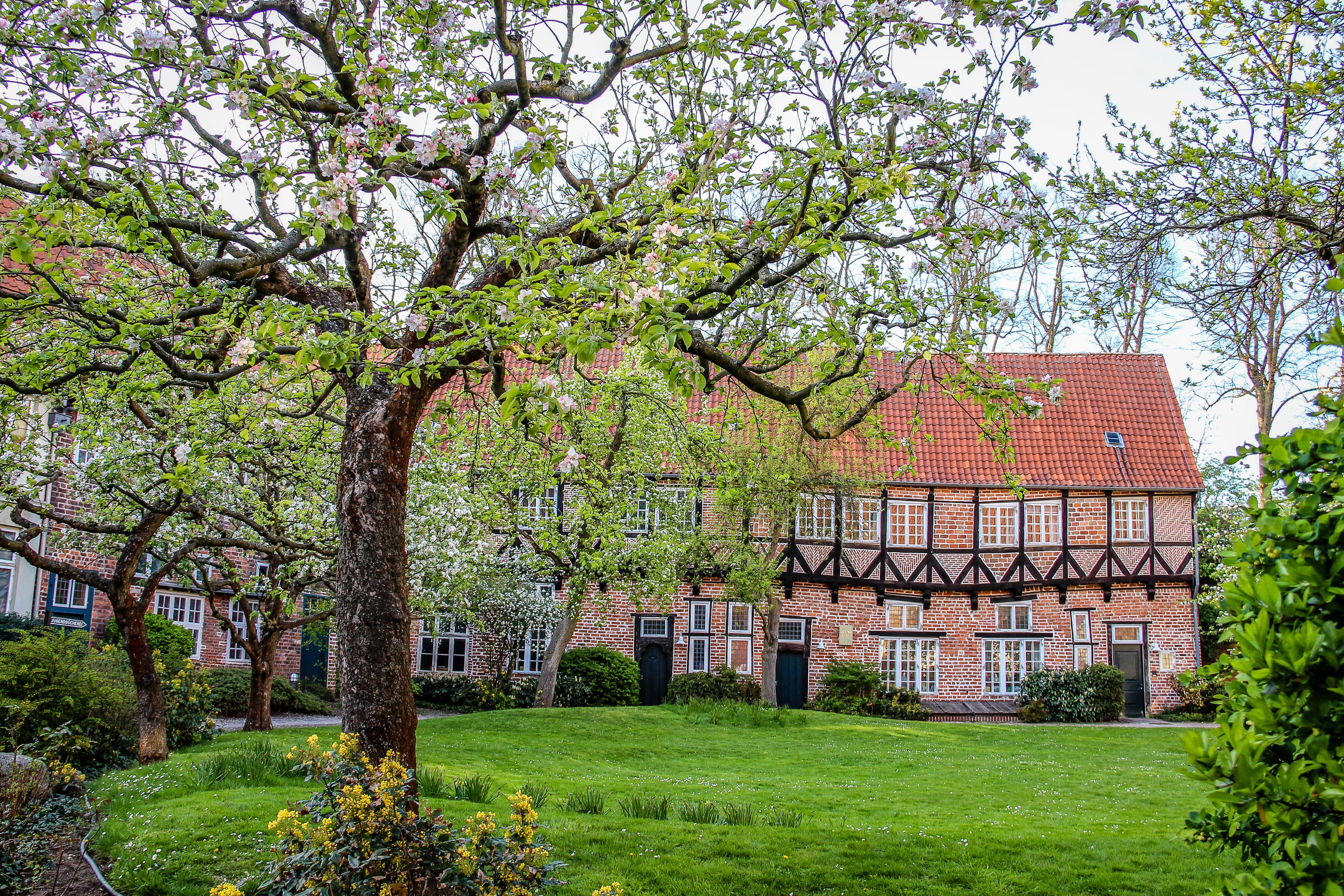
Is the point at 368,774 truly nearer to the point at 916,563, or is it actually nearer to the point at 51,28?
the point at 51,28

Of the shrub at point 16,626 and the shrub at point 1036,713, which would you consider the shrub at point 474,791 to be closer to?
the shrub at point 16,626

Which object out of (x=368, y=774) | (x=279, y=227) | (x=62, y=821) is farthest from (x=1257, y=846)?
(x=62, y=821)

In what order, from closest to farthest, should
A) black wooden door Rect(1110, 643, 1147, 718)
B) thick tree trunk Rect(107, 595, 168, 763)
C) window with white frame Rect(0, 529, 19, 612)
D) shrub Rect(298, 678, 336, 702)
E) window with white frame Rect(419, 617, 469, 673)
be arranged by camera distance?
thick tree trunk Rect(107, 595, 168, 763)
window with white frame Rect(0, 529, 19, 612)
shrub Rect(298, 678, 336, 702)
black wooden door Rect(1110, 643, 1147, 718)
window with white frame Rect(419, 617, 469, 673)

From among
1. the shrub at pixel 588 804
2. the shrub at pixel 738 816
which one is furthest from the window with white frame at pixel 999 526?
the shrub at pixel 588 804

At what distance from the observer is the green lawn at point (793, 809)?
6496 millimetres

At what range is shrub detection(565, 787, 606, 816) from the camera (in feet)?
27.8

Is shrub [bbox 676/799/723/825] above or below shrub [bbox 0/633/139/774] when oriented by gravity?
below

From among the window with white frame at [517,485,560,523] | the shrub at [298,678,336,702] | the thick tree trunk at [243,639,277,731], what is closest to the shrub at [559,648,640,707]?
the window with white frame at [517,485,560,523]

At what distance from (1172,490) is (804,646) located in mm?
9766

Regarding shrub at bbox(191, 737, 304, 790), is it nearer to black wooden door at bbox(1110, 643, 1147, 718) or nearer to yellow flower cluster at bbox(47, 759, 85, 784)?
yellow flower cluster at bbox(47, 759, 85, 784)

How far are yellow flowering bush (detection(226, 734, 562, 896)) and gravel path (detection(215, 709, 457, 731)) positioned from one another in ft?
36.6

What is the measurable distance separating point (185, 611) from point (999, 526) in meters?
19.8

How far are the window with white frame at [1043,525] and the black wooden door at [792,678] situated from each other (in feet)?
21.0

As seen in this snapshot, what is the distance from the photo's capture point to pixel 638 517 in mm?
17781
